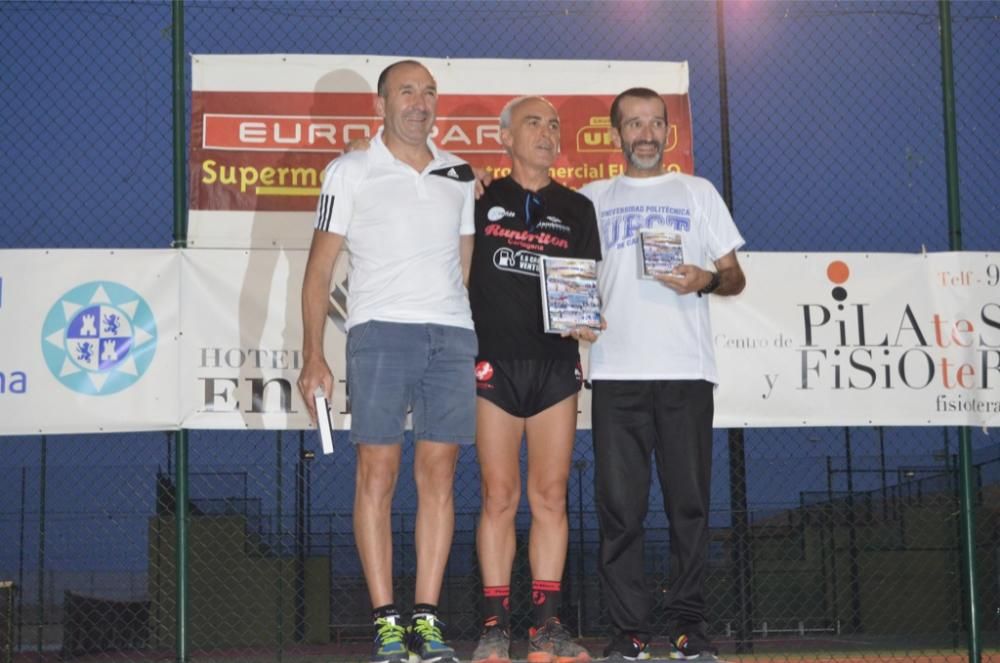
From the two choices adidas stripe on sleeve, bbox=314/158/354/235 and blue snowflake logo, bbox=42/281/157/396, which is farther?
blue snowflake logo, bbox=42/281/157/396

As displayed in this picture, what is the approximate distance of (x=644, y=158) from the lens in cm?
455

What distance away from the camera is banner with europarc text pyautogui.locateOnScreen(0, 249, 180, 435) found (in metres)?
5.41

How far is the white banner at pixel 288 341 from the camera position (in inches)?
215

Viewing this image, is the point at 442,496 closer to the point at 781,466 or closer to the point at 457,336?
the point at 457,336

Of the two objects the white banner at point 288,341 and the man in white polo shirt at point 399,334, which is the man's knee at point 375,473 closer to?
the man in white polo shirt at point 399,334

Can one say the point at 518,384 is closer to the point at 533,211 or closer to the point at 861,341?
the point at 533,211

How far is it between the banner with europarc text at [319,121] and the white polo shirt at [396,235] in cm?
176

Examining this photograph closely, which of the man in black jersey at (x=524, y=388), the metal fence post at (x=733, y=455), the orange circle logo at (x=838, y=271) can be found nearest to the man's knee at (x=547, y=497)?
the man in black jersey at (x=524, y=388)

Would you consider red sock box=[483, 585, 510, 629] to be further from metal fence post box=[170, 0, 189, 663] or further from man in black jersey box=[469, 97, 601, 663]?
metal fence post box=[170, 0, 189, 663]

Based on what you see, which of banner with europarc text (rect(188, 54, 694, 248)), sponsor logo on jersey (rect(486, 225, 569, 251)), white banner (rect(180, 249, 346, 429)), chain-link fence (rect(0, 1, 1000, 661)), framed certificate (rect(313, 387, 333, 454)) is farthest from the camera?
chain-link fence (rect(0, 1, 1000, 661))

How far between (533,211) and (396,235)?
1.86ft

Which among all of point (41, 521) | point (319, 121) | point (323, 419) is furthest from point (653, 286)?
point (41, 521)

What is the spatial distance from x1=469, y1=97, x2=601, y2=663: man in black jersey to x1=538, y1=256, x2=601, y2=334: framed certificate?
0.18 ft

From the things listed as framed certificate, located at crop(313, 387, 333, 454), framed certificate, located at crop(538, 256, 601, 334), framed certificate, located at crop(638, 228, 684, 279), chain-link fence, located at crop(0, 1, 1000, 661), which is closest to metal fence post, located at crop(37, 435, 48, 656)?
chain-link fence, located at crop(0, 1, 1000, 661)
